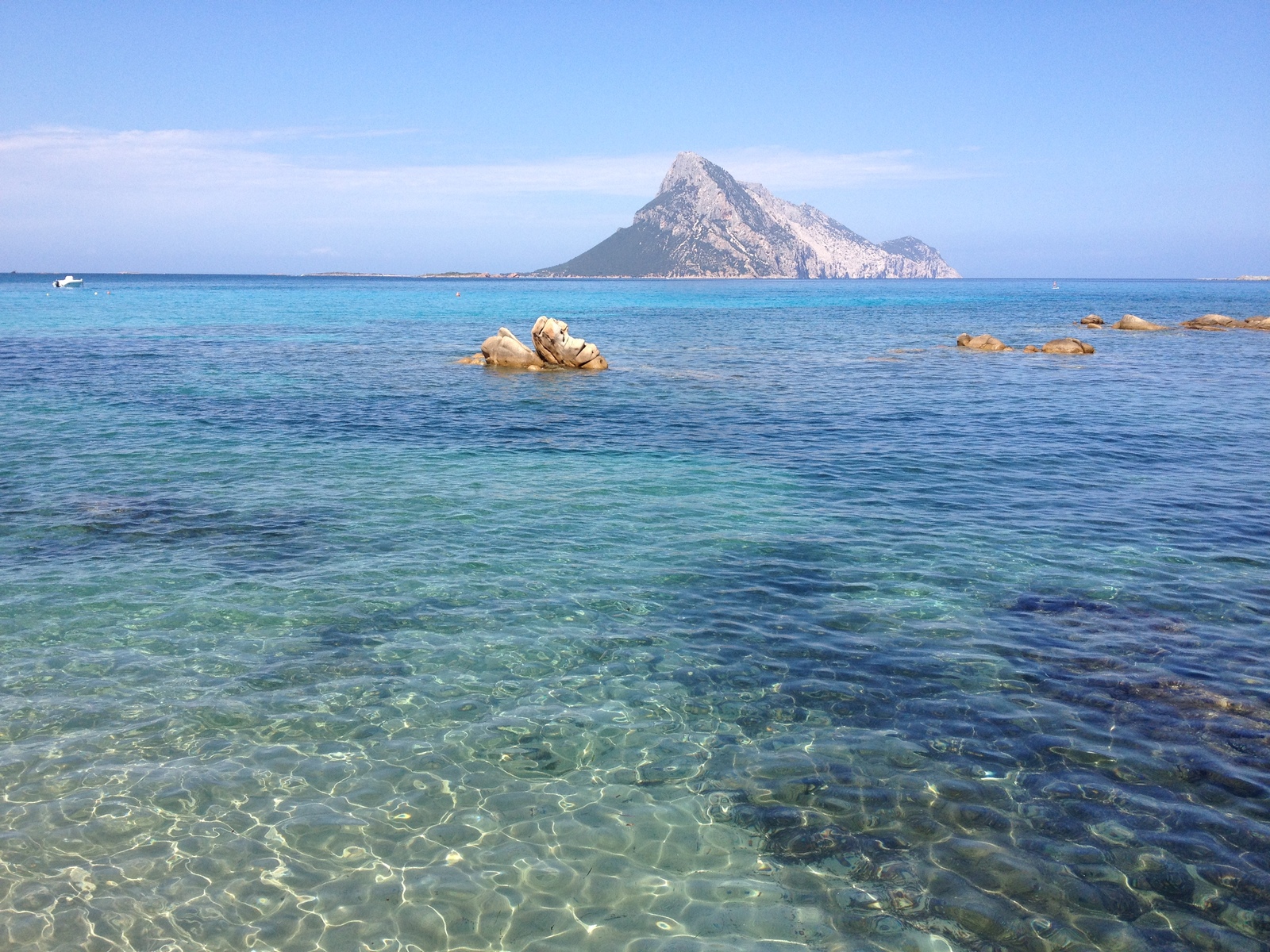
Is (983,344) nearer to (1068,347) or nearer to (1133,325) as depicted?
(1068,347)

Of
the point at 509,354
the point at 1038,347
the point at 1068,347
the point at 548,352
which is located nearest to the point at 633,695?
the point at 548,352

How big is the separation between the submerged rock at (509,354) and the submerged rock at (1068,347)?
3538 cm

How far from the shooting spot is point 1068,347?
185ft

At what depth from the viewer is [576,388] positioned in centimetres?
4134

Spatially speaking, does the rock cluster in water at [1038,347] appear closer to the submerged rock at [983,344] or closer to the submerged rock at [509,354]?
the submerged rock at [983,344]

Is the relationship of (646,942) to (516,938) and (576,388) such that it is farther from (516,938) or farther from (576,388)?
(576,388)

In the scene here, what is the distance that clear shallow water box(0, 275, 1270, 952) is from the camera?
783cm

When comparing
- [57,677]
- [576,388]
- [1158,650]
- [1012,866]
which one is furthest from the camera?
[576,388]

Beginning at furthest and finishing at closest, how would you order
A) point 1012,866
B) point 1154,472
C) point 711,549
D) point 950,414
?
point 950,414, point 1154,472, point 711,549, point 1012,866

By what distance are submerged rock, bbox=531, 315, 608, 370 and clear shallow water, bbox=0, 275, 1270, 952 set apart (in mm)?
21947

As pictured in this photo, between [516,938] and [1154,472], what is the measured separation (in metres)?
23.1

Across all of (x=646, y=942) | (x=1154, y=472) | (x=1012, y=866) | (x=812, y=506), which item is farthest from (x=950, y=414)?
(x=646, y=942)

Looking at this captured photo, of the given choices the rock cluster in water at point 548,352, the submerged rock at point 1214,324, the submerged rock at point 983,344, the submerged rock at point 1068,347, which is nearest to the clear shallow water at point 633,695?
the rock cluster in water at point 548,352

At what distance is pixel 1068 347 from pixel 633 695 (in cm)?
5513
